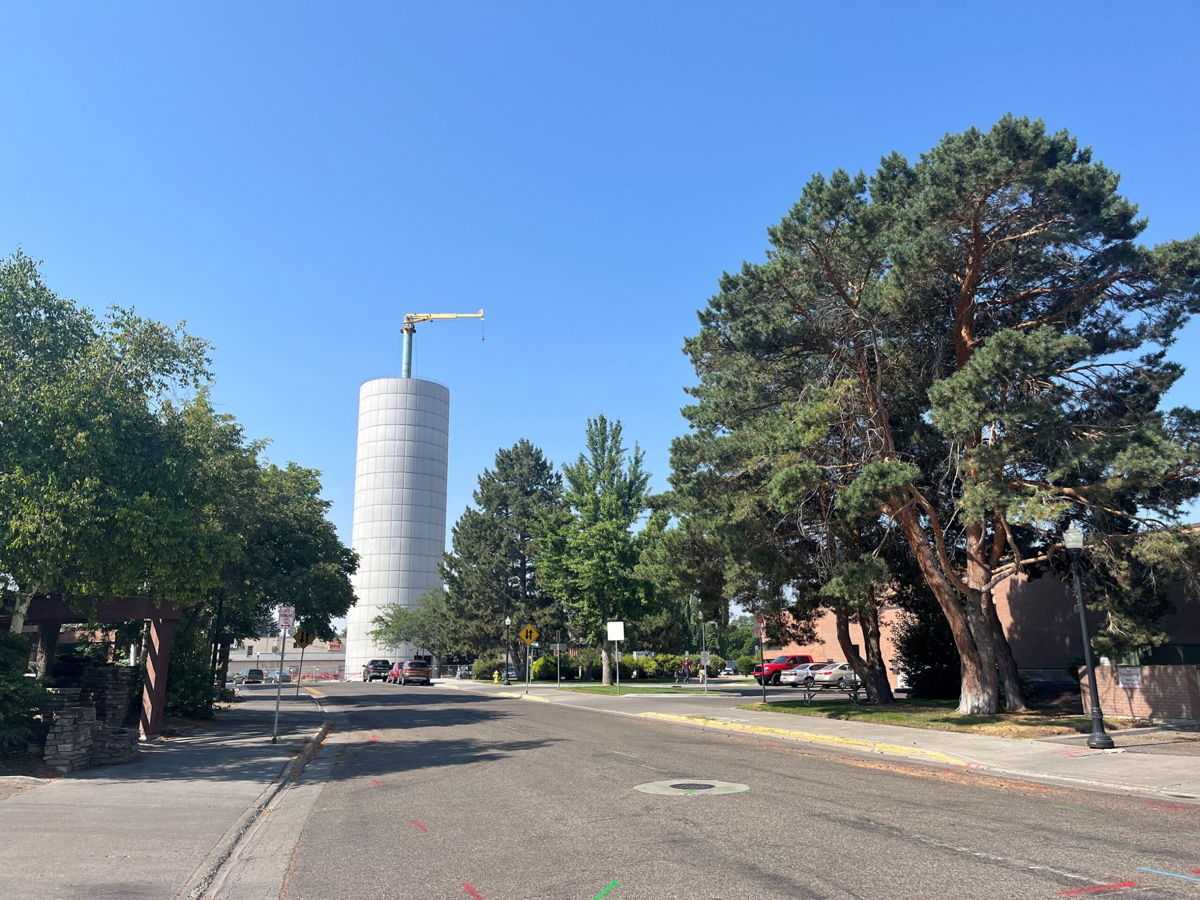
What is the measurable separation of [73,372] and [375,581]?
116 m

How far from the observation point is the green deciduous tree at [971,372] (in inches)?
733

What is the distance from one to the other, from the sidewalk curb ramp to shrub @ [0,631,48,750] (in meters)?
4.05

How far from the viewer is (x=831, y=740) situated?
61.9 ft

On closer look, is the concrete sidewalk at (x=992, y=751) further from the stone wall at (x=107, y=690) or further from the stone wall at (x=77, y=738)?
the stone wall at (x=107, y=690)

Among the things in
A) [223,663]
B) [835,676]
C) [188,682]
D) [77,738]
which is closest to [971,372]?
[77,738]

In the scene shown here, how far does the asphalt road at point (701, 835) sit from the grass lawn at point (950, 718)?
22.3 feet

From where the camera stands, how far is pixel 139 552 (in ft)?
49.0

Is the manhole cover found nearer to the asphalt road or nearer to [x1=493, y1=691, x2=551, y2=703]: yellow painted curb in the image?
the asphalt road

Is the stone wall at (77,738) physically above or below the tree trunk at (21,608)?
below

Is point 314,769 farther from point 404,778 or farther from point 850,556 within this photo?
point 850,556

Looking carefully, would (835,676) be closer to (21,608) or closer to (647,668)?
(647,668)

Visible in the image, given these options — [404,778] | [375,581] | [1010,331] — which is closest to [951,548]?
[1010,331]

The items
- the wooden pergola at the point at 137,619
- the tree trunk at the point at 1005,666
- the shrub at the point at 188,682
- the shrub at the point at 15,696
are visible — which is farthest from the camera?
the tree trunk at the point at 1005,666

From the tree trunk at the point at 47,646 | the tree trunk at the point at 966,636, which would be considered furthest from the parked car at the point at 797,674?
the tree trunk at the point at 47,646
